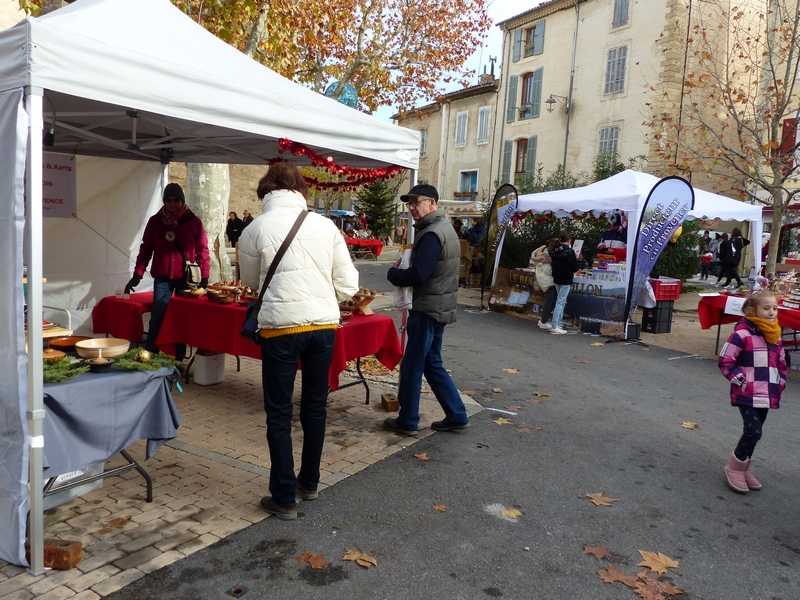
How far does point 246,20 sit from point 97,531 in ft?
33.5

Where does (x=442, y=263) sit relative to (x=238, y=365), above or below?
above

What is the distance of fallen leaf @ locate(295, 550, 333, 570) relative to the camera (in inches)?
117

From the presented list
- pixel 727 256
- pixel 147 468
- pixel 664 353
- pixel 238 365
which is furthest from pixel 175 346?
pixel 727 256

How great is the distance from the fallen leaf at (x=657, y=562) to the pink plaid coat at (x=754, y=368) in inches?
51.4

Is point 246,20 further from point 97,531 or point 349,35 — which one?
point 97,531

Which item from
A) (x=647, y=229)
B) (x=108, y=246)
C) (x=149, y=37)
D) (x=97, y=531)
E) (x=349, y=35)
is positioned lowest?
(x=97, y=531)

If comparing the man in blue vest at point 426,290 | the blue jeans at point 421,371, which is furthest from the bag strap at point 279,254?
the blue jeans at point 421,371

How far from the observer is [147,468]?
13.3 ft

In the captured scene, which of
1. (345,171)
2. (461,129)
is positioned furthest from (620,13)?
(345,171)

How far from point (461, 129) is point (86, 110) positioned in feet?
96.0

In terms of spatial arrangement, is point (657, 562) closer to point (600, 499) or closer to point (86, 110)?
point (600, 499)

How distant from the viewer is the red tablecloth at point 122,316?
5.91m

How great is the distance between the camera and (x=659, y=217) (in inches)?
375

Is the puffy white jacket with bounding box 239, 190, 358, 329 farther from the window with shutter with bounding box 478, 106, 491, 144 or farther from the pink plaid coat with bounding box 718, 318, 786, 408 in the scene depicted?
the window with shutter with bounding box 478, 106, 491, 144
